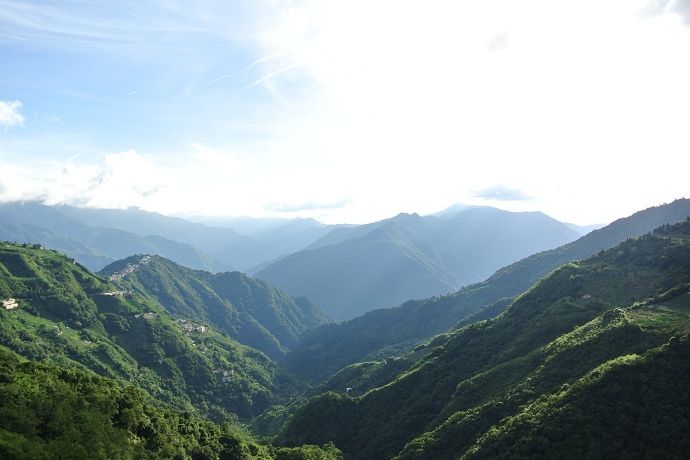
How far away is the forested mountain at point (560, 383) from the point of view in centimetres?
7112

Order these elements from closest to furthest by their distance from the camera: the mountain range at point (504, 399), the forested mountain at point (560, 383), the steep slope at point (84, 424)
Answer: the steep slope at point (84, 424), the mountain range at point (504, 399), the forested mountain at point (560, 383)

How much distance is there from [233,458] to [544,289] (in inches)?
4701

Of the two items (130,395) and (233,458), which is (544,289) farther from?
(130,395)

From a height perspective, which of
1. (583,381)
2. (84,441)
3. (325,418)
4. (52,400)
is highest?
(52,400)

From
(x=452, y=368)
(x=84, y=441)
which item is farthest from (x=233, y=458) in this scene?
(x=452, y=368)

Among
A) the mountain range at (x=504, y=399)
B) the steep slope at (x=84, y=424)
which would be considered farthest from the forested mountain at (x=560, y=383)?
the steep slope at (x=84, y=424)

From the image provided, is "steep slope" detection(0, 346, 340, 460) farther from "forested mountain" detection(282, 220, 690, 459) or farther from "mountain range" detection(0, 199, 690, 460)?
"forested mountain" detection(282, 220, 690, 459)

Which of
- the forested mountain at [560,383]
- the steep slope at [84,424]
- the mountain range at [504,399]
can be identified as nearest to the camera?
the steep slope at [84,424]

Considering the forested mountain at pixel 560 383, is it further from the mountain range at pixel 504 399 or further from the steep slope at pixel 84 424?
the steep slope at pixel 84 424

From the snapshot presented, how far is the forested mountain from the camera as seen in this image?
7112 cm

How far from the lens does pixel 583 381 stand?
81.1 meters

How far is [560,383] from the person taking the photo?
298 ft

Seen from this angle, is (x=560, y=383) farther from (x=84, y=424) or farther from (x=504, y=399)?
(x=84, y=424)

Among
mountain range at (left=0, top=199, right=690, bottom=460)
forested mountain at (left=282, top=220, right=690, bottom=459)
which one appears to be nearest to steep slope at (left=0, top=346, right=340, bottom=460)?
mountain range at (left=0, top=199, right=690, bottom=460)
